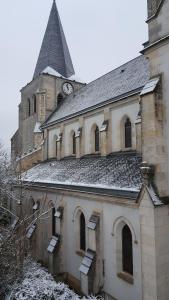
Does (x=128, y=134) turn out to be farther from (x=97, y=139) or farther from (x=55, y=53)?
(x=55, y=53)

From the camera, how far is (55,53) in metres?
33.5

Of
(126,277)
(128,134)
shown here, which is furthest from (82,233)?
(128,134)

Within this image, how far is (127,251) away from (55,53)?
27.5 metres

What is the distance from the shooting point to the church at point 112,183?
10.1 m

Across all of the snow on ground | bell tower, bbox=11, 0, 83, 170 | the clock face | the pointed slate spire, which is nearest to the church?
bell tower, bbox=11, 0, 83, 170

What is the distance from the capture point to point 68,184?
16.3 m

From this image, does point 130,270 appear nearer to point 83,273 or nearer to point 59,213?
point 83,273

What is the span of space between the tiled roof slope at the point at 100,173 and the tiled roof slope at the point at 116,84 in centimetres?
412

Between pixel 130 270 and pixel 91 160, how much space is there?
27.8 feet

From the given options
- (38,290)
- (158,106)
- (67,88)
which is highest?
(67,88)

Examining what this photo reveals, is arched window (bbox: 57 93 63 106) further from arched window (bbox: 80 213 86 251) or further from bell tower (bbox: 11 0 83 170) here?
arched window (bbox: 80 213 86 251)

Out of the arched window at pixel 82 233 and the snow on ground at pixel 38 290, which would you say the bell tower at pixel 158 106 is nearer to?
the snow on ground at pixel 38 290

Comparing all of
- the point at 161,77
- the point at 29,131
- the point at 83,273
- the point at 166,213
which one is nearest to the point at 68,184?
the point at 83,273

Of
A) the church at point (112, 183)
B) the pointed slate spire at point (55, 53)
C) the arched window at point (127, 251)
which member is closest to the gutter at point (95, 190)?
the church at point (112, 183)
